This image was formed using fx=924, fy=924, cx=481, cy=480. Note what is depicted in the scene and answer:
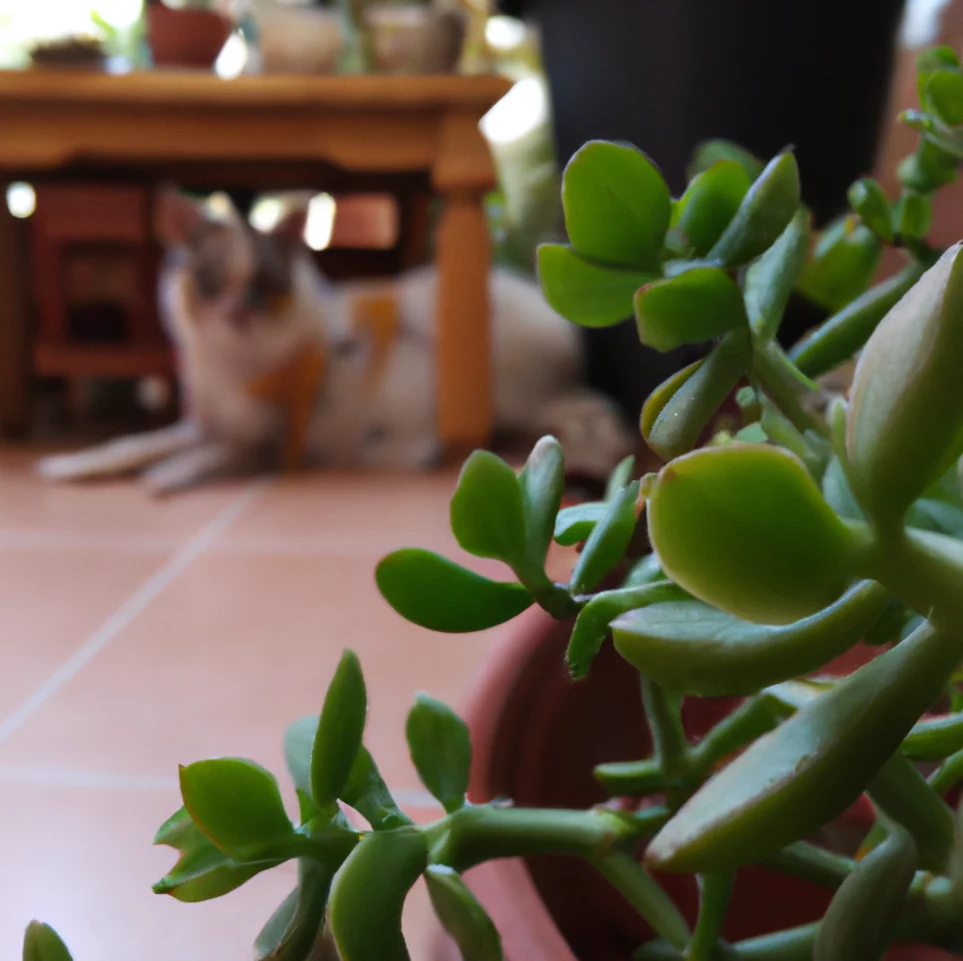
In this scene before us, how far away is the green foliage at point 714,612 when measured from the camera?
0.11m

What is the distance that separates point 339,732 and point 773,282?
13cm

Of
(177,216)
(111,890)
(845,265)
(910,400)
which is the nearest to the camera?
(910,400)

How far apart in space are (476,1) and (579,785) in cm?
184

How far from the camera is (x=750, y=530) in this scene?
0.11 metres

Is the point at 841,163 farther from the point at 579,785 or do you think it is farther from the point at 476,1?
the point at 579,785

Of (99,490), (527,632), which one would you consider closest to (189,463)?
(99,490)

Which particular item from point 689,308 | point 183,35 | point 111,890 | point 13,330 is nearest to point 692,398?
point 689,308

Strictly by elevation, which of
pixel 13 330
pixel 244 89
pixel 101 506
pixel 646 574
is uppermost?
pixel 244 89

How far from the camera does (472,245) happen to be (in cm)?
143

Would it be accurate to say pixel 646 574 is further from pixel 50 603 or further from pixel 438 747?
pixel 50 603

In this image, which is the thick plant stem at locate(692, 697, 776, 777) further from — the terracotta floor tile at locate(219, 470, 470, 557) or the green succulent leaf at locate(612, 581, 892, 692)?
the terracotta floor tile at locate(219, 470, 470, 557)

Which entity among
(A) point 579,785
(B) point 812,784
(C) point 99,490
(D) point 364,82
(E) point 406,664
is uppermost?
(D) point 364,82

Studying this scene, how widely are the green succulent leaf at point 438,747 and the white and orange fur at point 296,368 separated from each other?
3.90ft

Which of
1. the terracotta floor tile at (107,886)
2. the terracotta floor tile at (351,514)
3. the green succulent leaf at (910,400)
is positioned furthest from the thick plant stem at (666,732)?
the terracotta floor tile at (351,514)
